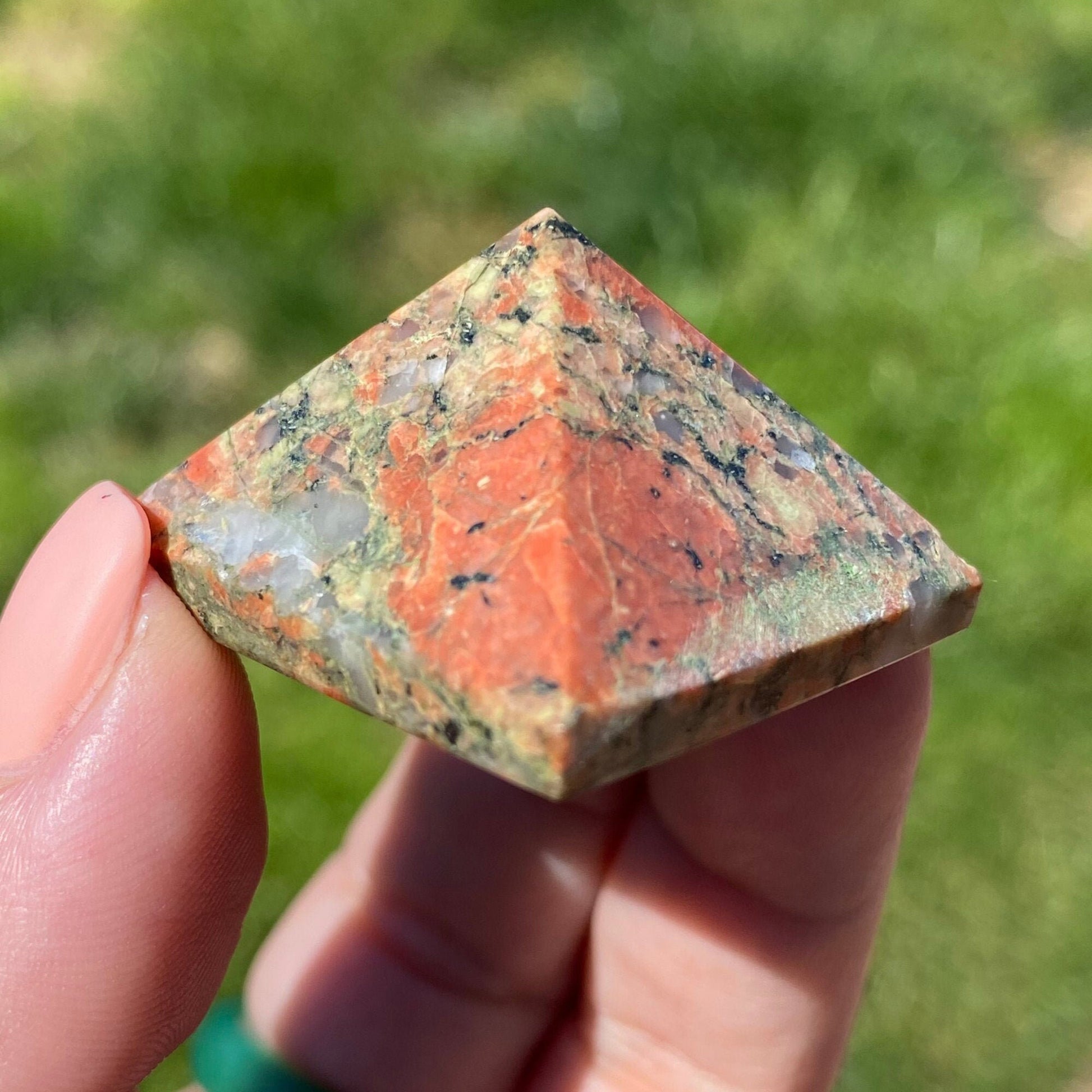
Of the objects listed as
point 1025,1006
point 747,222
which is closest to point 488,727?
point 1025,1006

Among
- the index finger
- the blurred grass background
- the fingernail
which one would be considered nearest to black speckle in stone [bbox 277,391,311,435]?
the fingernail

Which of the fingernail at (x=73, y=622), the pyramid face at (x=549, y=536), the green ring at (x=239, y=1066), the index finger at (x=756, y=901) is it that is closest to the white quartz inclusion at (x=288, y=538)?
the pyramid face at (x=549, y=536)

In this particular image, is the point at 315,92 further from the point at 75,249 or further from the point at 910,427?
the point at 910,427

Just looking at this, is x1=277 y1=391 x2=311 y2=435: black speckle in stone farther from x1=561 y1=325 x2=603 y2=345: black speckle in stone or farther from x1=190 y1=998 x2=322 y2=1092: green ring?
x1=190 y1=998 x2=322 y2=1092: green ring

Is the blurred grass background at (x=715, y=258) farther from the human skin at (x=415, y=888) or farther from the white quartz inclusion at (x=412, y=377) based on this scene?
the white quartz inclusion at (x=412, y=377)

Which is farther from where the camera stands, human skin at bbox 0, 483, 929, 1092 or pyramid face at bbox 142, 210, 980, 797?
human skin at bbox 0, 483, 929, 1092

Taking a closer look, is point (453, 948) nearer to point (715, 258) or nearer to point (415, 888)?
point (415, 888)

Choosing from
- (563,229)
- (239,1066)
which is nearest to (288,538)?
(563,229)

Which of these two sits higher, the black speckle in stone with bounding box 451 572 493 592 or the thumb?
the black speckle in stone with bounding box 451 572 493 592
